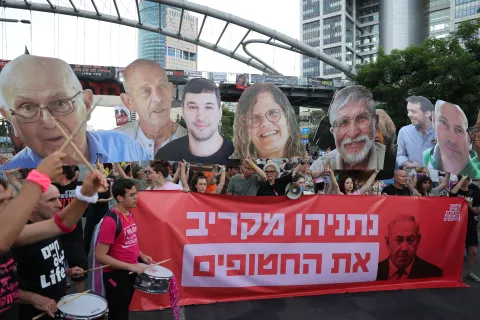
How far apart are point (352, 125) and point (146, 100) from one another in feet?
9.49

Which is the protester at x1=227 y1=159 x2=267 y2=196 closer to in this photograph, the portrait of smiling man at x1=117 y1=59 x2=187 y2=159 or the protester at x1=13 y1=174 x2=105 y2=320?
the portrait of smiling man at x1=117 y1=59 x2=187 y2=159

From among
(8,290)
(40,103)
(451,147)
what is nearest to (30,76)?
(40,103)

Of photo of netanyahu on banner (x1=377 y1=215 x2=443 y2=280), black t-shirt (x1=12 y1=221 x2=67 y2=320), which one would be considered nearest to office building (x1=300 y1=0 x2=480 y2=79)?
photo of netanyahu on banner (x1=377 y1=215 x2=443 y2=280)

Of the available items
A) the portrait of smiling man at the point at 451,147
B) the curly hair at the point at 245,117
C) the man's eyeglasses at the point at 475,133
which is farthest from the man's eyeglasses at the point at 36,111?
the man's eyeglasses at the point at 475,133

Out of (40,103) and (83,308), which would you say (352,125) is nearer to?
(40,103)

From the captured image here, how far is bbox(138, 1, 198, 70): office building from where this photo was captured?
42156 millimetres

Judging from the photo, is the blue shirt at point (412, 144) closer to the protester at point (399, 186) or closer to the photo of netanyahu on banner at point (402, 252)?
the protester at point (399, 186)

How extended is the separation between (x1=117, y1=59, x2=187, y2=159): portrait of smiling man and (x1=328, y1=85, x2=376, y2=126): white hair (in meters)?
2.40

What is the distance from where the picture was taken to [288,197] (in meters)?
4.72

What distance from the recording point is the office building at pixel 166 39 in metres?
42.2

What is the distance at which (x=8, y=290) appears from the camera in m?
2.16

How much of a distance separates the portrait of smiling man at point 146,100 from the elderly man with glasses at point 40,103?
18.3 inches

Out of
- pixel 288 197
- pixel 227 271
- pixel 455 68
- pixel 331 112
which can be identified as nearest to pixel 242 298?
pixel 227 271

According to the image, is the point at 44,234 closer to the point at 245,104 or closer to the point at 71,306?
the point at 71,306
